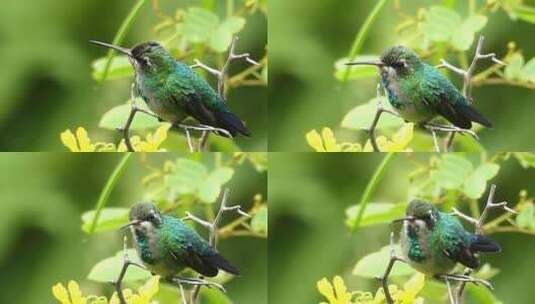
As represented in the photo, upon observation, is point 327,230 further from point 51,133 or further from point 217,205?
point 51,133

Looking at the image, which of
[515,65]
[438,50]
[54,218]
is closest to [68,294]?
[54,218]

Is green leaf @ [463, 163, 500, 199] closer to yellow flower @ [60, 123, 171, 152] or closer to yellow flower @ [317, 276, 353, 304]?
yellow flower @ [317, 276, 353, 304]

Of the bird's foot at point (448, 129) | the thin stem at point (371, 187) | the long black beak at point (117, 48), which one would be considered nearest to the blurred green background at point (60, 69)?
the long black beak at point (117, 48)

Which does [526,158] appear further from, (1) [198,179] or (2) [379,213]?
(1) [198,179]

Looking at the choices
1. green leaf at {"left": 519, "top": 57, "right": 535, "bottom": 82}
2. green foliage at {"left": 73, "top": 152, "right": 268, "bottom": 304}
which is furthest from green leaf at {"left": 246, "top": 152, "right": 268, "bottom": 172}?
green leaf at {"left": 519, "top": 57, "right": 535, "bottom": 82}

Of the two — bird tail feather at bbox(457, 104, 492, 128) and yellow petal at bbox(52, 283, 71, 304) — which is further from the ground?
bird tail feather at bbox(457, 104, 492, 128)

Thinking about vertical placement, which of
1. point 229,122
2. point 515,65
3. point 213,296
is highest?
point 515,65
